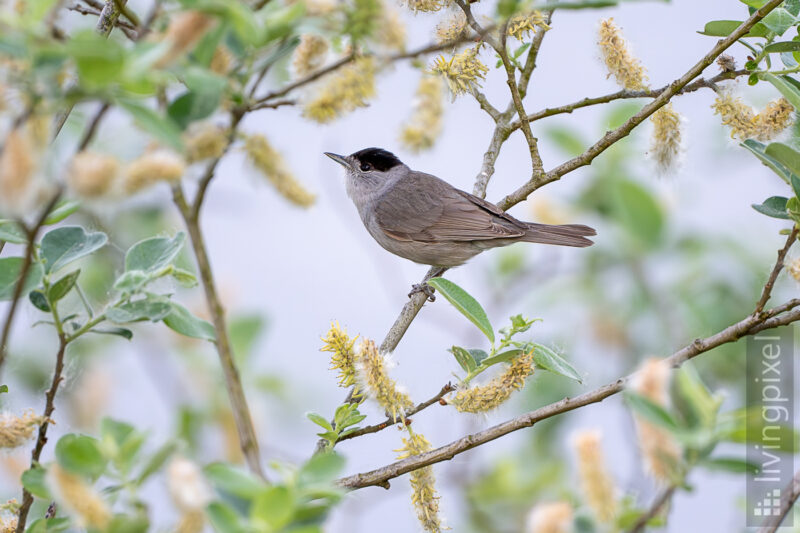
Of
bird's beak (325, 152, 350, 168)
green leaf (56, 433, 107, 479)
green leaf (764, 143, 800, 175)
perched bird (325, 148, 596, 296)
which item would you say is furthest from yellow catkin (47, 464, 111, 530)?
bird's beak (325, 152, 350, 168)

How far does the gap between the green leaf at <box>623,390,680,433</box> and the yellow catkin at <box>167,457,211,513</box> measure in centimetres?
54

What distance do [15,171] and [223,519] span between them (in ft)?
1.67

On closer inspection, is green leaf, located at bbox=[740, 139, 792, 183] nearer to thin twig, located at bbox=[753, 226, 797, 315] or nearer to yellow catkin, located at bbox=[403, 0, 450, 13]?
thin twig, located at bbox=[753, 226, 797, 315]

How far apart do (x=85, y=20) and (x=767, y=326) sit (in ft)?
7.79

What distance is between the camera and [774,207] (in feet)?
6.62

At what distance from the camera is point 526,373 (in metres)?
1.84

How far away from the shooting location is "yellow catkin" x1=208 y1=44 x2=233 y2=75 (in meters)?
1.43

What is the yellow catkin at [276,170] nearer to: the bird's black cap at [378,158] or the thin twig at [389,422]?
the thin twig at [389,422]

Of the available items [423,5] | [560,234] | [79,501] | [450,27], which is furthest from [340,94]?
[560,234]

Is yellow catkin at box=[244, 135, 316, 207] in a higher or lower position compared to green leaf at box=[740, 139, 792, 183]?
higher

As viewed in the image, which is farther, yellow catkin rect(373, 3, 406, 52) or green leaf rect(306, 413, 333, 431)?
green leaf rect(306, 413, 333, 431)

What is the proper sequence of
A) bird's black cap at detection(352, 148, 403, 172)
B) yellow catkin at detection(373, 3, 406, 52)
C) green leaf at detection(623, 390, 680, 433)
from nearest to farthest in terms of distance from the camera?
green leaf at detection(623, 390, 680, 433) → yellow catkin at detection(373, 3, 406, 52) → bird's black cap at detection(352, 148, 403, 172)

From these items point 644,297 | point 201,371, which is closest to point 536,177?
point 644,297

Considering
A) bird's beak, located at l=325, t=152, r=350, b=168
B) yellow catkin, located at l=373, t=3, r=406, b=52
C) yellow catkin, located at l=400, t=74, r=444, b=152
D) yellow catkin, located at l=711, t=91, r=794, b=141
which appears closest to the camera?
yellow catkin, located at l=373, t=3, r=406, b=52
